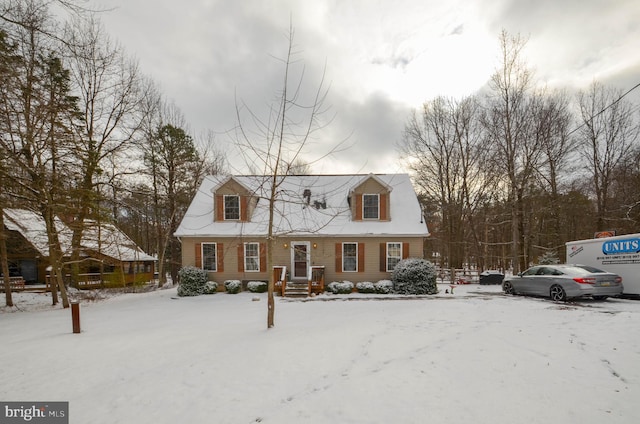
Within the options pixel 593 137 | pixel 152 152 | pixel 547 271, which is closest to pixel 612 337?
pixel 547 271

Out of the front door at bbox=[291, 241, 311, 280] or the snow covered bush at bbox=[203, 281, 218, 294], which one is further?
the front door at bbox=[291, 241, 311, 280]

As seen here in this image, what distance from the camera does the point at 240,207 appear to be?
52.3ft

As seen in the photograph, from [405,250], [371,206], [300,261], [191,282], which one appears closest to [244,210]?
[300,261]

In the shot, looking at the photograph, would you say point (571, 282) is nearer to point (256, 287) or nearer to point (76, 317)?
point (256, 287)

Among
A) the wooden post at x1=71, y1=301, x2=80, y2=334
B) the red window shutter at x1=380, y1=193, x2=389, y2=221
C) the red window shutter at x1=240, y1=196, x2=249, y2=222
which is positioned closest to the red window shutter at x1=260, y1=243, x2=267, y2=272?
the red window shutter at x1=240, y1=196, x2=249, y2=222

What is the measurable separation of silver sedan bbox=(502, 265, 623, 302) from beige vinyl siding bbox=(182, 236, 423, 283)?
5.10 meters

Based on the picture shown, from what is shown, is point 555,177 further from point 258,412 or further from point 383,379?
point 258,412

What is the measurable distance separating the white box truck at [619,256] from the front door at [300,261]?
1272 centimetres

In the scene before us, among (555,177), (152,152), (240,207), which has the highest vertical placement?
(152,152)

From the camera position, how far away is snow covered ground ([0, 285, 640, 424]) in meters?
3.52

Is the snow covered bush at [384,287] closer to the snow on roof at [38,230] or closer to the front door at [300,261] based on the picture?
the front door at [300,261]

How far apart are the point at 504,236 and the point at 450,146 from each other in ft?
45.6

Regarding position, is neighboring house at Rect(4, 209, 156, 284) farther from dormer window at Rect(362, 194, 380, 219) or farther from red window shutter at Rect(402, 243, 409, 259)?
red window shutter at Rect(402, 243, 409, 259)

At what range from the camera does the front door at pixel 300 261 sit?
614 inches
